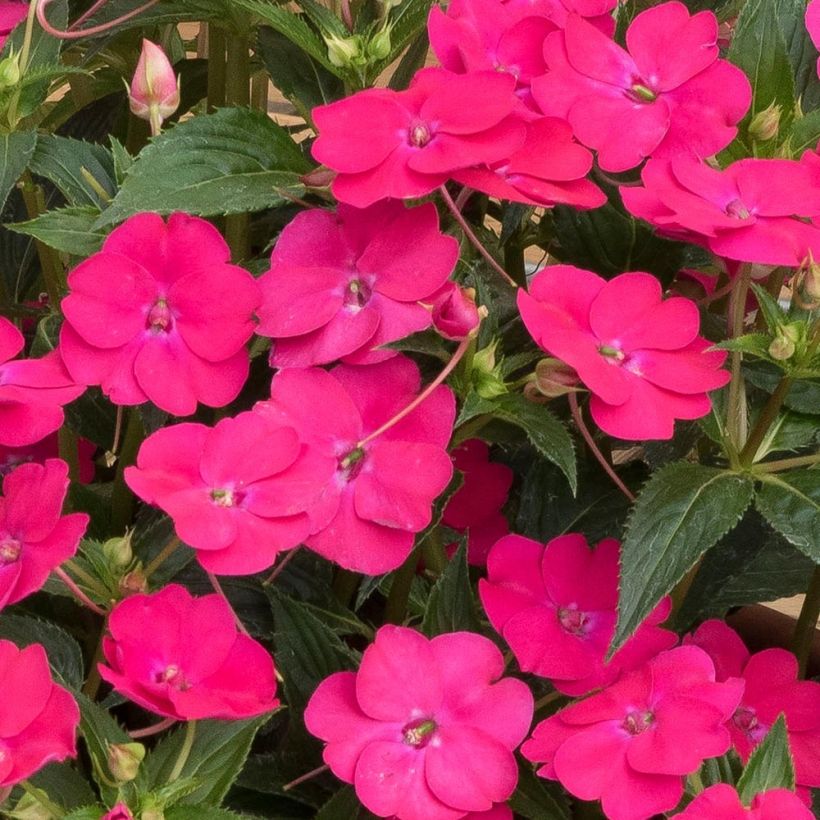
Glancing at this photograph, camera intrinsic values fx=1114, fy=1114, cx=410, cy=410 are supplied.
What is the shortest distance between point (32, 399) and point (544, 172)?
28 centimetres

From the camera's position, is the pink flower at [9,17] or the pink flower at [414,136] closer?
the pink flower at [414,136]

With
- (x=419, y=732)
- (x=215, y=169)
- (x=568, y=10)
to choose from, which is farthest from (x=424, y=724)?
(x=568, y=10)

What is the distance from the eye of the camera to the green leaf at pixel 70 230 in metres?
0.61

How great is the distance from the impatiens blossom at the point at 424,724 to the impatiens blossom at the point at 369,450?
0.21 feet

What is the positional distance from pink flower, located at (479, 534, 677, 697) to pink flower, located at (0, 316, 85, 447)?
0.25 m

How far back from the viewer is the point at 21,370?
0.58 metres

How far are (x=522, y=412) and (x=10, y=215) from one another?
0.54m

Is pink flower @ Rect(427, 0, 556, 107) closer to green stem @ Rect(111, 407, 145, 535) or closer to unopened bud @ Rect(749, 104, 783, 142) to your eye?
unopened bud @ Rect(749, 104, 783, 142)

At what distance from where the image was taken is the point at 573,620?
0.65 metres

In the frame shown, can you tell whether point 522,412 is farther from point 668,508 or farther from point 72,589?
point 72,589

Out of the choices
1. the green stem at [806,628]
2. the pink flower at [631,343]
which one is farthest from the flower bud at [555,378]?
the green stem at [806,628]

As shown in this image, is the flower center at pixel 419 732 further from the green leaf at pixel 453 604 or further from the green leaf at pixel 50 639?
the green leaf at pixel 50 639

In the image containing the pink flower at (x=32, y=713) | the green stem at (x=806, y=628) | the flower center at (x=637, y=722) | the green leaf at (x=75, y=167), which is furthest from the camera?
the green stem at (x=806, y=628)

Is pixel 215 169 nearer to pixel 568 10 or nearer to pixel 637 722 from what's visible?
pixel 568 10
